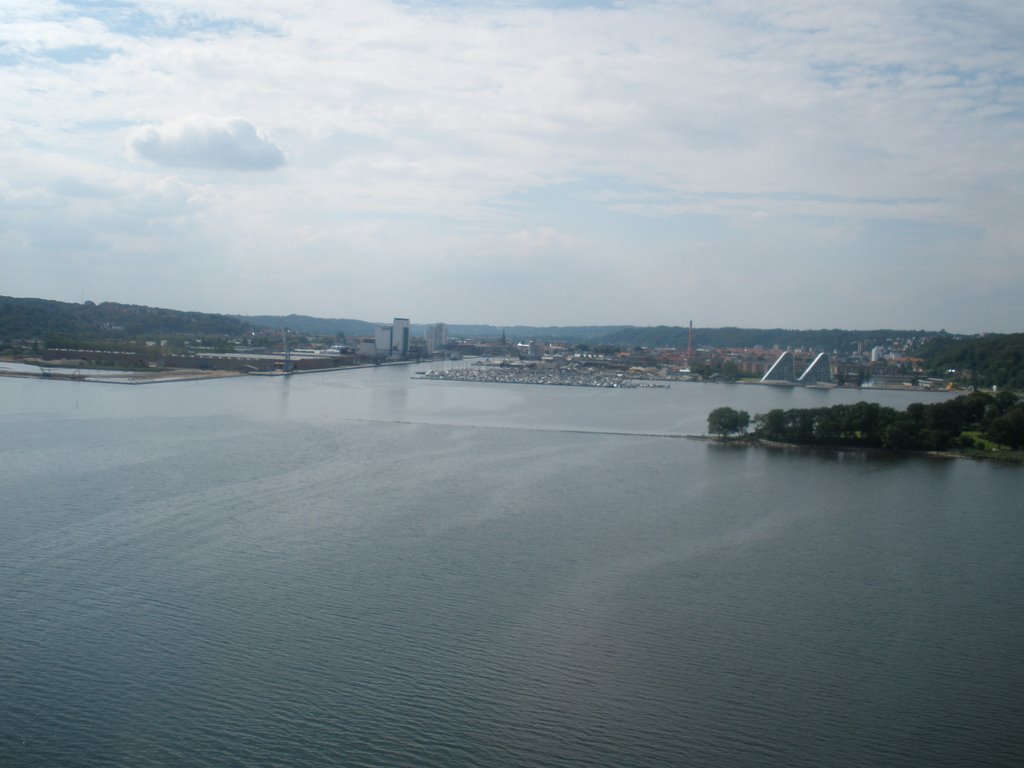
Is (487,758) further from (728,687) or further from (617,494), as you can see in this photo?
(617,494)

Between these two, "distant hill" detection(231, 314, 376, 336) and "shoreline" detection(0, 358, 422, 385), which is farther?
"distant hill" detection(231, 314, 376, 336)

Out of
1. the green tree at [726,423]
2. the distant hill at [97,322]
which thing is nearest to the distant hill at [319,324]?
the distant hill at [97,322]

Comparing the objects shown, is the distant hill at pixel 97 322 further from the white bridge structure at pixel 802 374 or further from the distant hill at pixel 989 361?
the distant hill at pixel 989 361

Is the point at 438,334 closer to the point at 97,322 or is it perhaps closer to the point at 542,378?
the point at 97,322

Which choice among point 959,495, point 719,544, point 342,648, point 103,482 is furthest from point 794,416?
point 342,648

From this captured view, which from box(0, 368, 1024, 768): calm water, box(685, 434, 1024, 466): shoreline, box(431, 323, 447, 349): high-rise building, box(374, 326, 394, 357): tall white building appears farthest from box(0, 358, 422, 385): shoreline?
box(431, 323, 447, 349): high-rise building

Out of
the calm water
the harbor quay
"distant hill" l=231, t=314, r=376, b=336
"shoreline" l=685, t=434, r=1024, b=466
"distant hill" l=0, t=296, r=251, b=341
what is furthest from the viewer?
"distant hill" l=231, t=314, r=376, b=336

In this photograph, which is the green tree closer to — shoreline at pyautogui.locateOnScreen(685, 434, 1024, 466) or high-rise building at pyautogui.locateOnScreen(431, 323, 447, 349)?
shoreline at pyautogui.locateOnScreen(685, 434, 1024, 466)
